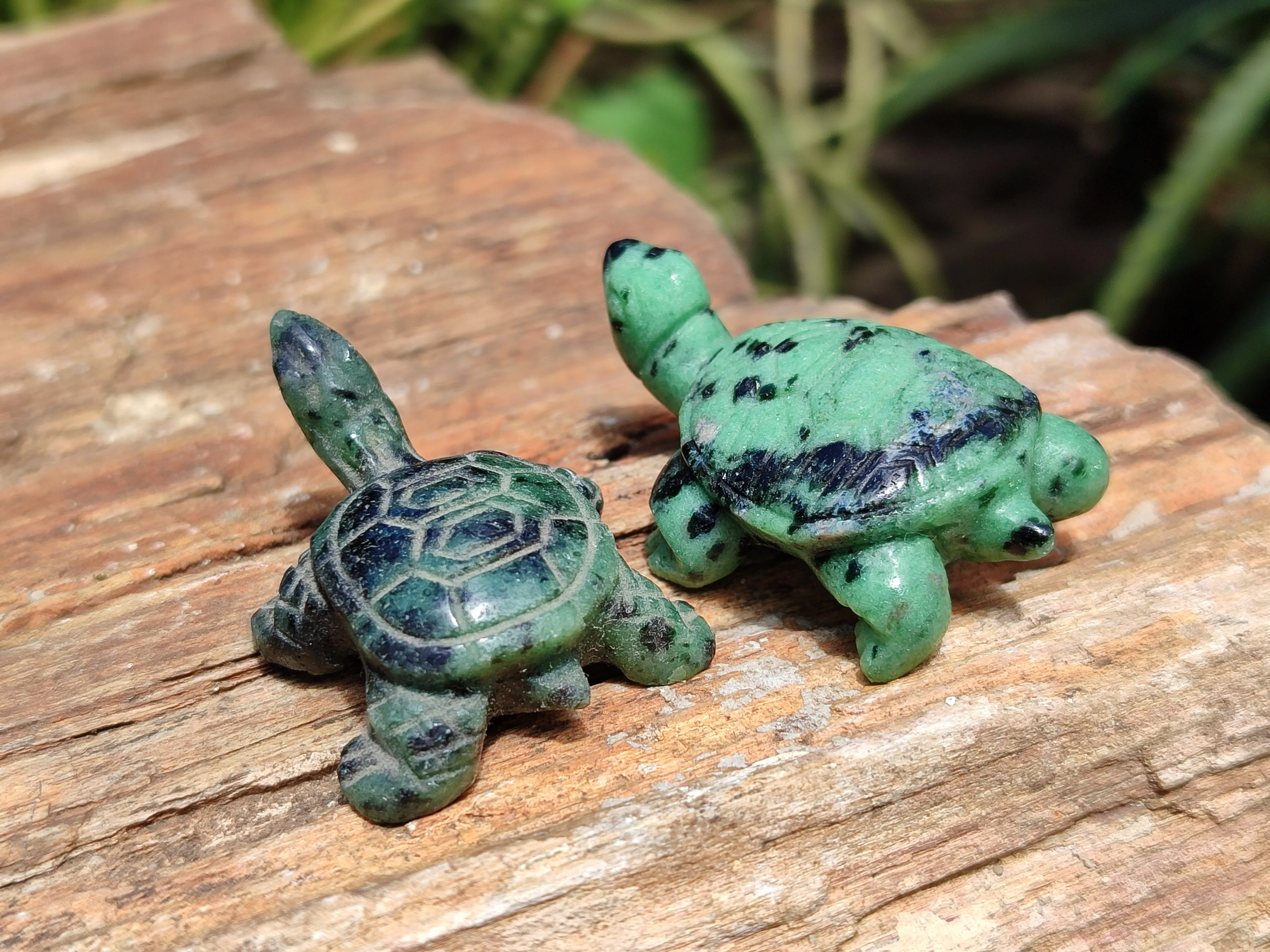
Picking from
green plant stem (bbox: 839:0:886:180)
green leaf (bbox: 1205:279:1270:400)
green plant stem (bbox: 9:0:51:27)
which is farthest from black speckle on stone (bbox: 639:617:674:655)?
green plant stem (bbox: 9:0:51:27)

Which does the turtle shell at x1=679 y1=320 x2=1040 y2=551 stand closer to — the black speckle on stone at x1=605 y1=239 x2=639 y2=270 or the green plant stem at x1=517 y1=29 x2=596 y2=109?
the black speckle on stone at x1=605 y1=239 x2=639 y2=270

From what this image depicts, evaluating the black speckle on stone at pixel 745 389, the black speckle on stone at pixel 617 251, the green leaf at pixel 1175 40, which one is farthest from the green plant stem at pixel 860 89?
the black speckle on stone at pixel 745 389

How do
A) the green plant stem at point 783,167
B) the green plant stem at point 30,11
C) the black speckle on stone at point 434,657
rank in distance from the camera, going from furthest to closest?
the green plant stem at point 783,167 → the green plant stem at point 30,11 → the black speckle on stone at point 434,657

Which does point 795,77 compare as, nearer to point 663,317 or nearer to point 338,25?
point 338,25

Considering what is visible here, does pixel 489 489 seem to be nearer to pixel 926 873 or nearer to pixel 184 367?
pixel 926 873

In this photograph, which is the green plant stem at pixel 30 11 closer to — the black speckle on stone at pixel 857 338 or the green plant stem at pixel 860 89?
the green plant stem at pixel 860 89

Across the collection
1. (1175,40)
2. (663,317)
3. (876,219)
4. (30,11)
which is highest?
(1175,40)

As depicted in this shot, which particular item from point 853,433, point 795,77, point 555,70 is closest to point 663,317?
point 853,433
